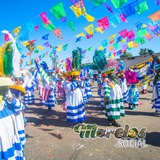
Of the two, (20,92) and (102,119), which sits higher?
(20,92)

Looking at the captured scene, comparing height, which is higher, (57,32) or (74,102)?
(57,32)

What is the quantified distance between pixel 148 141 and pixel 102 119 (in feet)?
8.90

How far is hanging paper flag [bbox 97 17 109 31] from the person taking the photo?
11750 millimetres

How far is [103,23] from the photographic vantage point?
11898 millimetres

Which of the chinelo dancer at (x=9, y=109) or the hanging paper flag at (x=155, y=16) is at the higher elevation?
the hanging paper flag at (x=155, y=16)

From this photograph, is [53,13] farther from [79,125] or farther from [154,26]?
[154,26]

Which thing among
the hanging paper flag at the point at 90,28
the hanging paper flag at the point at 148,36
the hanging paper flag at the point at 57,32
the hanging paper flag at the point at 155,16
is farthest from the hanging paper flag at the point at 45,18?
the hanging paper flag at the point at 148,36

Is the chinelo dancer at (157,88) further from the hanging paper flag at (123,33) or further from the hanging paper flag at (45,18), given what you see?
the hanging paper flag at (123,33)

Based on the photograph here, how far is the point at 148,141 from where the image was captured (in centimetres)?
551

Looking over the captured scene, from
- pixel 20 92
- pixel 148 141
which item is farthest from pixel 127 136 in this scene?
pixel 20 92

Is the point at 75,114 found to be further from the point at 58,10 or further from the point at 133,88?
the point at 58,10

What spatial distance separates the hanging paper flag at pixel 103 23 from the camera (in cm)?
1175

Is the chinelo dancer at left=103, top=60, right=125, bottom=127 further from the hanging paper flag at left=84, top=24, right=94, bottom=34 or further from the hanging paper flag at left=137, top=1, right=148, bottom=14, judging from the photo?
the hanging paper flag at left=84, top=24, right=94, bottom=34

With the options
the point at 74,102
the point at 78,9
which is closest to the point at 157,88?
the point at 74,102
